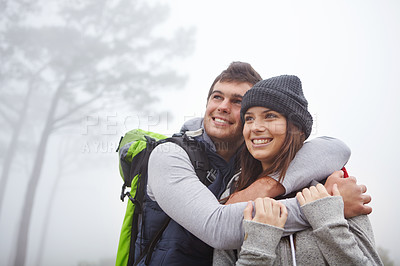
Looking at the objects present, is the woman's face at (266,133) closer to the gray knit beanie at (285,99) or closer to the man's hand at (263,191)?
the gray knit beanie at (285,99)

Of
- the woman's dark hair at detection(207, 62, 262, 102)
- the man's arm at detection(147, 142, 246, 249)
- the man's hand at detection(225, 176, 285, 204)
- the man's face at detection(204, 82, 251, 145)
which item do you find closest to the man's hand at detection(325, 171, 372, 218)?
the man's hand at detection(225, 176, 285, 204)

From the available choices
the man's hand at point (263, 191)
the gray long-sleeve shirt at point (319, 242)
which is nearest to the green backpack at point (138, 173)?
the man's hand at point (263, 191)

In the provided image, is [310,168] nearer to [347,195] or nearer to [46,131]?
[347,195]

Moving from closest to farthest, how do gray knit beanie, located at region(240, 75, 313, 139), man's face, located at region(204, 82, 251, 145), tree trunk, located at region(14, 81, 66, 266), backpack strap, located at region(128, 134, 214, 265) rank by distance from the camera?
gray knit beanie, located at region(240, 75, 313, 139) → backpack strap, located at region(128, 134, 214, 265) → man's face, located at region(204, 82, 251, 145) → tree trunk, located at region(14, 81, 66, 266)

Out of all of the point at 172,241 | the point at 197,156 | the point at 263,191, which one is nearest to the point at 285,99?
the point at 263,191

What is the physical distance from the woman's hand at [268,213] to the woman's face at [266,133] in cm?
37

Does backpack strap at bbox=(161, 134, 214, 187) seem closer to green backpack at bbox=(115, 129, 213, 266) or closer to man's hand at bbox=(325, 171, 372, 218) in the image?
green backpack at bbox=(115, 129, 213, 266)

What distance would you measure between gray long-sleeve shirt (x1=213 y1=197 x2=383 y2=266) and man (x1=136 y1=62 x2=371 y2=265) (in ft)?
0.24

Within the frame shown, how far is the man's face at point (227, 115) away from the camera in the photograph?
2.03 metres

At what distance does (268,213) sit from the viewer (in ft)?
3.93

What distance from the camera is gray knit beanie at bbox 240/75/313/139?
1.51 meters

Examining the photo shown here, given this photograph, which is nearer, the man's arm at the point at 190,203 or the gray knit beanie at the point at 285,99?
the man's arm at the point at 190,203

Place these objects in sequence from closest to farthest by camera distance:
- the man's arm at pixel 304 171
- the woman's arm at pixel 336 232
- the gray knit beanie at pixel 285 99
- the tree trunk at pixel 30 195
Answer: the woman's arm at pixel 336 232, the man's arm at pixel 304 171, the gray knit beanie at pixel 285 99, the tree trunk at pixel 30 195

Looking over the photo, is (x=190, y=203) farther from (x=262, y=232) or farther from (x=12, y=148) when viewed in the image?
(x=12, y=148)
